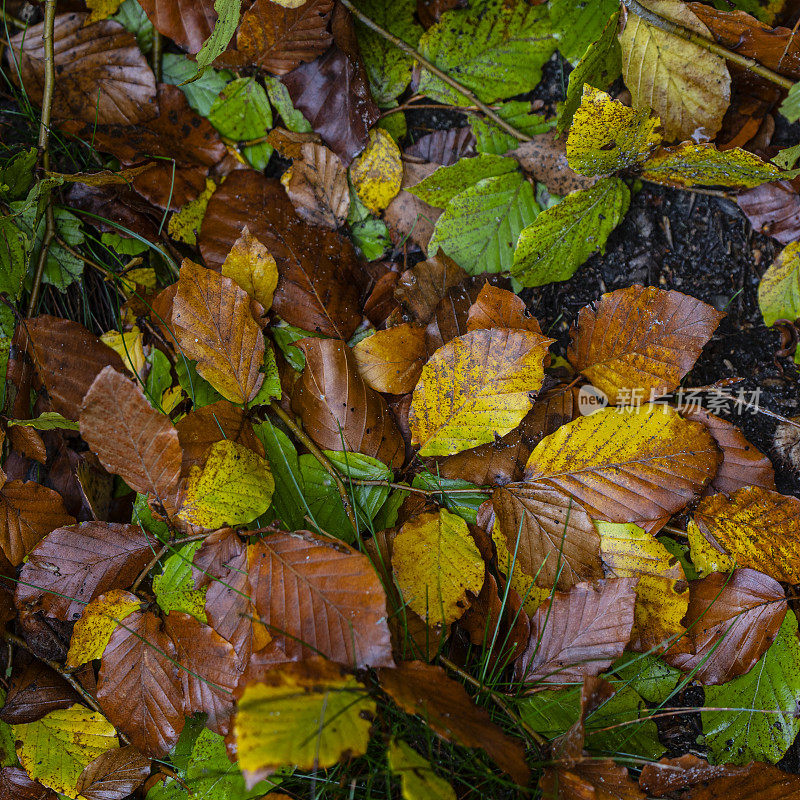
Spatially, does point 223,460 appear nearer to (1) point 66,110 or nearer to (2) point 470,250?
(2) point 470,250

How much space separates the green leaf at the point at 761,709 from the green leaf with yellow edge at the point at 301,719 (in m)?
Result: 0.85

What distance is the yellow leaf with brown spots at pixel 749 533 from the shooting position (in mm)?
1445

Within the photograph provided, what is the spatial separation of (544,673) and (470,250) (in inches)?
40.6

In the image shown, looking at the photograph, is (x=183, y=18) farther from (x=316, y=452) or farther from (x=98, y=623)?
(x=98, y=623)

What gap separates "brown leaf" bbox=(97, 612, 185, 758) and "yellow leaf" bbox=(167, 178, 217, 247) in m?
0.99

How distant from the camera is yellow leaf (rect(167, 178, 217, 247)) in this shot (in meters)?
1.67

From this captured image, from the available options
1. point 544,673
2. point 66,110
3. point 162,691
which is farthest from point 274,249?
point 544,673

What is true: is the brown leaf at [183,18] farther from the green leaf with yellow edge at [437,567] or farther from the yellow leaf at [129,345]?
the green leaf with yellow edge at [437,567]

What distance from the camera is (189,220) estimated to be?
5.52ft

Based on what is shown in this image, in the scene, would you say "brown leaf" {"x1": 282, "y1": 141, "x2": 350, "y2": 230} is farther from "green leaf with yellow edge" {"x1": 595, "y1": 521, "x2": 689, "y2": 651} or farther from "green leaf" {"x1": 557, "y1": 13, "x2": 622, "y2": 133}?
"green leaf with yellow edge" {"x1": 595, "y1": 521, "x2": 689, "y2": 651}

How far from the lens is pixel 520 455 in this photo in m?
1.49

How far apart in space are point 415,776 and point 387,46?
1.71 metres

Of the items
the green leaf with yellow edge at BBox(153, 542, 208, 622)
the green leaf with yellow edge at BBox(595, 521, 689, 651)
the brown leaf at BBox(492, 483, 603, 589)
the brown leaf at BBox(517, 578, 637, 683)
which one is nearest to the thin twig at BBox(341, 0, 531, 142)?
the brown leaf at BBox(492, 483, 603, 589)

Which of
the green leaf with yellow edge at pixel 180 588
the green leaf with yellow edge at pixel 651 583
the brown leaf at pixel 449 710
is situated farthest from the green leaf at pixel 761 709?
the green leaf with yellow edge at pixel 180 588
